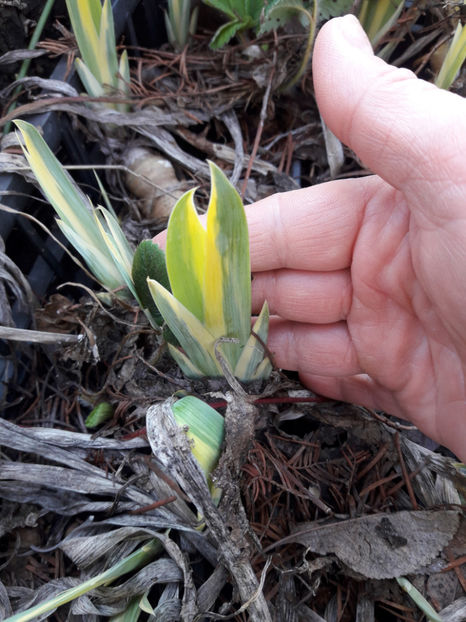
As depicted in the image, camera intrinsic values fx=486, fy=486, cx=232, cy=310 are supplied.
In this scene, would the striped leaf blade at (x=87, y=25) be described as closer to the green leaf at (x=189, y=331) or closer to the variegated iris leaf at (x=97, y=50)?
the variegated iris leaf at (x=97, y=50)

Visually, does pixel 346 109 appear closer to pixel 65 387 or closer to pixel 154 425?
pixel 154 425

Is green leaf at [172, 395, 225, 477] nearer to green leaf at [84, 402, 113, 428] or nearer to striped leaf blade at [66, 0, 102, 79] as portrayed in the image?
green leaf at [84, 402, 113, 428]

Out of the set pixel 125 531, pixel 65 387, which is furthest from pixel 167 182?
pixel 125 531

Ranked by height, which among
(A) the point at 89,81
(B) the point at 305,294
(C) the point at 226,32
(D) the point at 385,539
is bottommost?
(D) the point at 385,539

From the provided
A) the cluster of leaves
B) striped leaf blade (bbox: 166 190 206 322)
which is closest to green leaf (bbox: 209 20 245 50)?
the cluster of leaves

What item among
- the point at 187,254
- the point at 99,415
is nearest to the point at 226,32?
the point at 187,254

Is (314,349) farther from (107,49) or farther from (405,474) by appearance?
(107,49)
